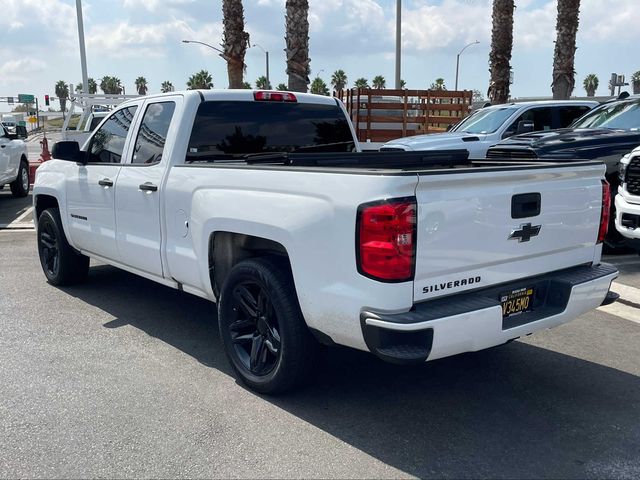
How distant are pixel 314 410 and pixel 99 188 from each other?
120 inches

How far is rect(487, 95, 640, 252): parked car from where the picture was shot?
7.83 meters

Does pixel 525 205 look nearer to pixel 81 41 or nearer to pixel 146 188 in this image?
pixel 146 188

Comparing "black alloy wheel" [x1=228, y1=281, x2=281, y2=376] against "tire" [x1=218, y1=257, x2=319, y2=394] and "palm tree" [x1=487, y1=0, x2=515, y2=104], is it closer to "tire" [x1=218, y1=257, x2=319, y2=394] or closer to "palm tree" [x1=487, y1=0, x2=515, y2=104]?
"tire" [x1=218, y1=257, x2=319, y2=394]

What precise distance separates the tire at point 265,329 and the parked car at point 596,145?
15.6ft

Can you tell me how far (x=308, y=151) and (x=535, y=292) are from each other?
7.92 ft

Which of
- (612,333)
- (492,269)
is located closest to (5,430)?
(492,269)

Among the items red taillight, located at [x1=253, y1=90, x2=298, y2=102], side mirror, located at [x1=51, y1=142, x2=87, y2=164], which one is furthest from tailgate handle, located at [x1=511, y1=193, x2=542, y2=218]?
side mirror, located at [x1=51, y1=142, x2=87, y2=164]

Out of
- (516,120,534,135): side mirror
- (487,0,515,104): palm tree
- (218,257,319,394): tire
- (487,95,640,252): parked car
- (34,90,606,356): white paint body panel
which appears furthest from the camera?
(487,0,515,104): palm tree

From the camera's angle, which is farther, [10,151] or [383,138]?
[383,138]

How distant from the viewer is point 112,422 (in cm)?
377

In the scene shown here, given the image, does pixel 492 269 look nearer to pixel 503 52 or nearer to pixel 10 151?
pixel 10 151

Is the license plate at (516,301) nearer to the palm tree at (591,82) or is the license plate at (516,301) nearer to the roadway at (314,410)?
the roadway at (314,410)

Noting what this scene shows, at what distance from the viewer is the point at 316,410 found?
3.92 meters

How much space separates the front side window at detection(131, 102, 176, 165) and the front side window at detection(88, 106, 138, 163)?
0.89 feet
